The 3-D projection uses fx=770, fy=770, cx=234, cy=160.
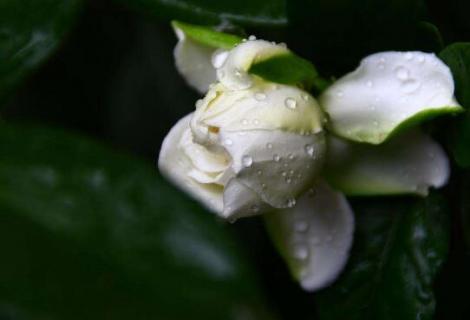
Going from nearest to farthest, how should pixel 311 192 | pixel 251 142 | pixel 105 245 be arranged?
1. pixel 105 245
2. pixel 251 142
3. pixel 311 192

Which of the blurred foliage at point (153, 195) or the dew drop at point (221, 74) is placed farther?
the dew drop at point (221, 74)

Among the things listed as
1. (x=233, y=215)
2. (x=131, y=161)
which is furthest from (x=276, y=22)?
(x=131, y=161)

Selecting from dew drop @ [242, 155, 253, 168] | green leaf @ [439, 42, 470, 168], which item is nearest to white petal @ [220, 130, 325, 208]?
dew drop @ [242, 155, 253, 168]

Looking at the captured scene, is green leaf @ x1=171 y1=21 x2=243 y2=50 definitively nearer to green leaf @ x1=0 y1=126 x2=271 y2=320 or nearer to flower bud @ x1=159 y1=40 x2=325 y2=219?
flower bud @ x1=159 y1=40 x2=325 y2=219

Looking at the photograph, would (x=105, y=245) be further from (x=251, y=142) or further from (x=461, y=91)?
(x=461, y=91)

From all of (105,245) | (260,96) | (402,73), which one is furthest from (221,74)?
(105,245)

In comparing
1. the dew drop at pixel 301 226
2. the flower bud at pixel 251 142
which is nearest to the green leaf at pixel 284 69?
the flower bud at pixel 251 142

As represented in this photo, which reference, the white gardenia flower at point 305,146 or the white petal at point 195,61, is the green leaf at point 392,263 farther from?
the white petal at point 195,61

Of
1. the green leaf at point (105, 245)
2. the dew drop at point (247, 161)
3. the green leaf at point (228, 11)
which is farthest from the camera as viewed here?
the green leaf at point (228, 11)
